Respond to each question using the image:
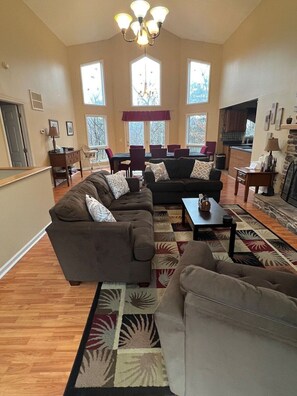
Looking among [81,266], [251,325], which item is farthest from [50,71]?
[251,325]

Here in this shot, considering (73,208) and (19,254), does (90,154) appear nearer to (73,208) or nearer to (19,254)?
(19,254)

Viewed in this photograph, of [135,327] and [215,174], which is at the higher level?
[215,174]

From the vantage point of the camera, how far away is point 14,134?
4980 millimetres

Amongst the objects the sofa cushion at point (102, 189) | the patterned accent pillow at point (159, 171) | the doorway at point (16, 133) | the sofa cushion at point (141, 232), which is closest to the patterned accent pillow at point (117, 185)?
the sofa cushion at point (102, 189)

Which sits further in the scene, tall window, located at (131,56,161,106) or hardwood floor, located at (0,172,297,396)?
tall window, located at (131,56,161,106)

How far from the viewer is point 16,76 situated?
4.65m

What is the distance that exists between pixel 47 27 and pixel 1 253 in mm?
6480

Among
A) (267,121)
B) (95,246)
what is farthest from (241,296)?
(267,121)

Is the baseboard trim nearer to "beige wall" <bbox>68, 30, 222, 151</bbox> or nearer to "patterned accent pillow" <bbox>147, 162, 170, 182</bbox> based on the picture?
"patterned accent pillow" <bbox>147, 162, 170, 182</bbox>

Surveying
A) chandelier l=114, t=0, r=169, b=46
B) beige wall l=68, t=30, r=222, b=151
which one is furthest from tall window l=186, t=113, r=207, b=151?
chandelier l=114, t=0, r=169, b=46

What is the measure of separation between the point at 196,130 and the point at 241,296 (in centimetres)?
845

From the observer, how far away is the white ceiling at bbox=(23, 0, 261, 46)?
527cm

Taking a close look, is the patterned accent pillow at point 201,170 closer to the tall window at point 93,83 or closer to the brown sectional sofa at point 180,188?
the brown sectional sofa at point 180,188

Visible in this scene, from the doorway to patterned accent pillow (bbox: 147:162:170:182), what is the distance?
9.81 ft
